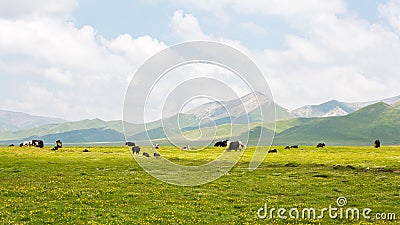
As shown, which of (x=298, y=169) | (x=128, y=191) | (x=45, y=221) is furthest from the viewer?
(x=298, y=169)

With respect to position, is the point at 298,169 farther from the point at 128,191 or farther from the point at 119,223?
the point at 119,223

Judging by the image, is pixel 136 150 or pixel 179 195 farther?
pixel 136 150

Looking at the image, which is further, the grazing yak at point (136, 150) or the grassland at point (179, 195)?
the grazing yak at point (136, 150)

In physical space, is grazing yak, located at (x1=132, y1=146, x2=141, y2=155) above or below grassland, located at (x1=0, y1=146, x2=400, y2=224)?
above

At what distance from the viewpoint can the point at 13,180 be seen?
1500 inches

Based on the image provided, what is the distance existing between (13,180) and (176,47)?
66.1 ft

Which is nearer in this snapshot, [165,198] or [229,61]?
[165,198]

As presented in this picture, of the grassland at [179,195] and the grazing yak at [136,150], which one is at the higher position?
the grazing yak at [136,150]

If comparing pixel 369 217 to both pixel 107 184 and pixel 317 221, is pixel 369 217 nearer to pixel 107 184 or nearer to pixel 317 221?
pixel 317 221

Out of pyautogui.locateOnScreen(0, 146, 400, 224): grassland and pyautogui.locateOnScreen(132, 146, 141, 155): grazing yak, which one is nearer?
pyautogui.locateOnScreen(0, 146, 400, 224): grassland

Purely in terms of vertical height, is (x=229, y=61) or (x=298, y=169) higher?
(x=229, y=61)

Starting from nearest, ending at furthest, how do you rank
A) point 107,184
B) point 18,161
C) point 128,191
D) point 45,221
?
point 45,221
point 128,191
point 107,184
point 18,161

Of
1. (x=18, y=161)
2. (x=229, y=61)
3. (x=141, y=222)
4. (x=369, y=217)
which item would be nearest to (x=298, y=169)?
(x=229, y=61)

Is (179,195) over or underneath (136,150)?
underneath
